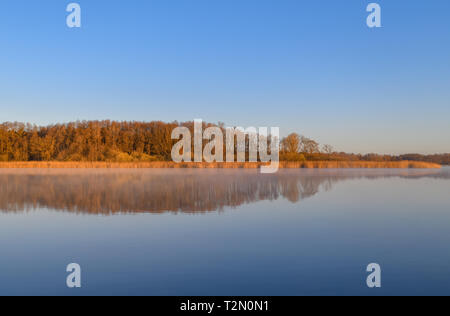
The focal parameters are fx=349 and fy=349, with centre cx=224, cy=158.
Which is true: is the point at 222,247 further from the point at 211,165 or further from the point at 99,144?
the point at 99,144

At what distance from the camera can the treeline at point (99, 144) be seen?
149 ft

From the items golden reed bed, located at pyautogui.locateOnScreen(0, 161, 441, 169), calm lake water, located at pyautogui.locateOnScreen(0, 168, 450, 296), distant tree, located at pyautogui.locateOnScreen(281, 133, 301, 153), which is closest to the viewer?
calm lake water, located at pyautogui.locateOnScreen(0, 168, 450, 296)

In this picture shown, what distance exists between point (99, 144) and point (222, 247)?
4870cm

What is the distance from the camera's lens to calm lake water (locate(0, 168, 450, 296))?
152 inches

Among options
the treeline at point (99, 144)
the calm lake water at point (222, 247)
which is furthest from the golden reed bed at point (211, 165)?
the calm lake water at point (222, 247)

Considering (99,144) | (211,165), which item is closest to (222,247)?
(211,165)

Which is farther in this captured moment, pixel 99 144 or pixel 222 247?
pixel 99 144

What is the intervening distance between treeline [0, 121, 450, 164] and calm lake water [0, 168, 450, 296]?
114ft

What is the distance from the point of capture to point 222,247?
538cm

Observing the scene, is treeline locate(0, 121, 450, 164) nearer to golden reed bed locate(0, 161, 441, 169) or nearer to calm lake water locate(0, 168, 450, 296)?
golden reed bed locate(0, 161, 441, 169)

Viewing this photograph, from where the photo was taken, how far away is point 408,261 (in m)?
4.71

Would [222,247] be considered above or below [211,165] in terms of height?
below

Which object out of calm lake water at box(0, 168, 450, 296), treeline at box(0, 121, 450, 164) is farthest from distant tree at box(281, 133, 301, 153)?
calm lake water at box(0, 168, 450, 296)
